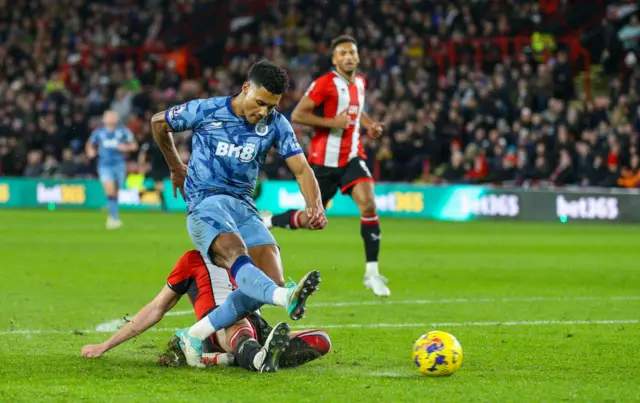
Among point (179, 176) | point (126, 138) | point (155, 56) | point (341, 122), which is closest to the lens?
point (179, 176)

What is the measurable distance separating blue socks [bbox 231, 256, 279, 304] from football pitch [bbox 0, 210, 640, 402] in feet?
1.49

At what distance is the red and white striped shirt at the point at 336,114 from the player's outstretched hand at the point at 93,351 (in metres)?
4.83

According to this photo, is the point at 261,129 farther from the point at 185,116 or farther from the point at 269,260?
the point at 269,260

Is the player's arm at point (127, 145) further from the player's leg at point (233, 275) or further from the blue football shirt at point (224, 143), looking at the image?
the player's leg at point (233, 275)

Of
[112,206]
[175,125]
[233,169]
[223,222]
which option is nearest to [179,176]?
[175,125]

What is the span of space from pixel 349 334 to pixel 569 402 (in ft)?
9.69

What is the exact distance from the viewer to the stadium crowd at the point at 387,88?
24.9 meters

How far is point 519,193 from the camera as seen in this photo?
24.2 m

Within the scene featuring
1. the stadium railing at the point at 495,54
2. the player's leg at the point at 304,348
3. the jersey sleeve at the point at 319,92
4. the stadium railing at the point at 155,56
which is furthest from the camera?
the stadium railing at the point at 155,56

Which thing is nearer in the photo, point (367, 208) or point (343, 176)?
point (367, 208)

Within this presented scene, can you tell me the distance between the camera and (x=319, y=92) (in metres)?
11.5

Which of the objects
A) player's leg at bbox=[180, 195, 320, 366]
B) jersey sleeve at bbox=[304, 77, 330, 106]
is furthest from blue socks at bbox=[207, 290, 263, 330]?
jersey sleeve at bbox=[304, 77, 330, 106]

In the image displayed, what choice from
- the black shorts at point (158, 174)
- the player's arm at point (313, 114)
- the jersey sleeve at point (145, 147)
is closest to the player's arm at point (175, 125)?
the player's arm at point (313, 114)

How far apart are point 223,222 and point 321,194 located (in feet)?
15.5
